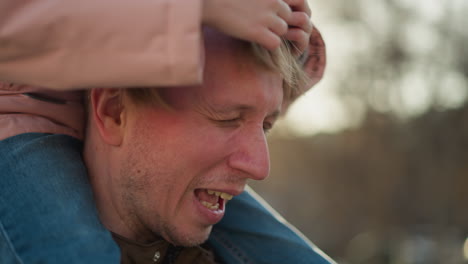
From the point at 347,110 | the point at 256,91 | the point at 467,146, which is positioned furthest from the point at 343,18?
the point at 256,91

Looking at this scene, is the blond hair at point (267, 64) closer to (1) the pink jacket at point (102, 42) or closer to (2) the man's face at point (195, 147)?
(2) the man's face at point (195, 147)

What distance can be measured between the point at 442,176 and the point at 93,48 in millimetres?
18636

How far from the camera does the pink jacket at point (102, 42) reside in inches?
55.6

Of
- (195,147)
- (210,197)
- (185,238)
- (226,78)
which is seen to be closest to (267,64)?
(226,78)

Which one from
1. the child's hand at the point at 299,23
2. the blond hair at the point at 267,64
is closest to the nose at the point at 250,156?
the blond hair at the point at 267,64

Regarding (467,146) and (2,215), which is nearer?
(2,215)

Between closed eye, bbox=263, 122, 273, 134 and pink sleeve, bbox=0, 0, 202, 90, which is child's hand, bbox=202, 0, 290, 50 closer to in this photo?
pink sleeve, bbox=0, 0, 202, 90

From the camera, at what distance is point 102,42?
1438 mm

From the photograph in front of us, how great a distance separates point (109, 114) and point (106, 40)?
0.76 metres

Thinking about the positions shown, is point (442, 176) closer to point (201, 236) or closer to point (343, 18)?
point (343, 18)

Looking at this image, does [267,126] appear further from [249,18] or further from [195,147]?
[249,18]

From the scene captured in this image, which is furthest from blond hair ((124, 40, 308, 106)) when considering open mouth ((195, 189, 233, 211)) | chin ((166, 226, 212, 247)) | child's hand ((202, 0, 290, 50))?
chin ((166, 226, 212, 247))

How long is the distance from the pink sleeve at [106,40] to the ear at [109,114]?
68 centimetres

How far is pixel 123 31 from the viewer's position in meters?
1.44
